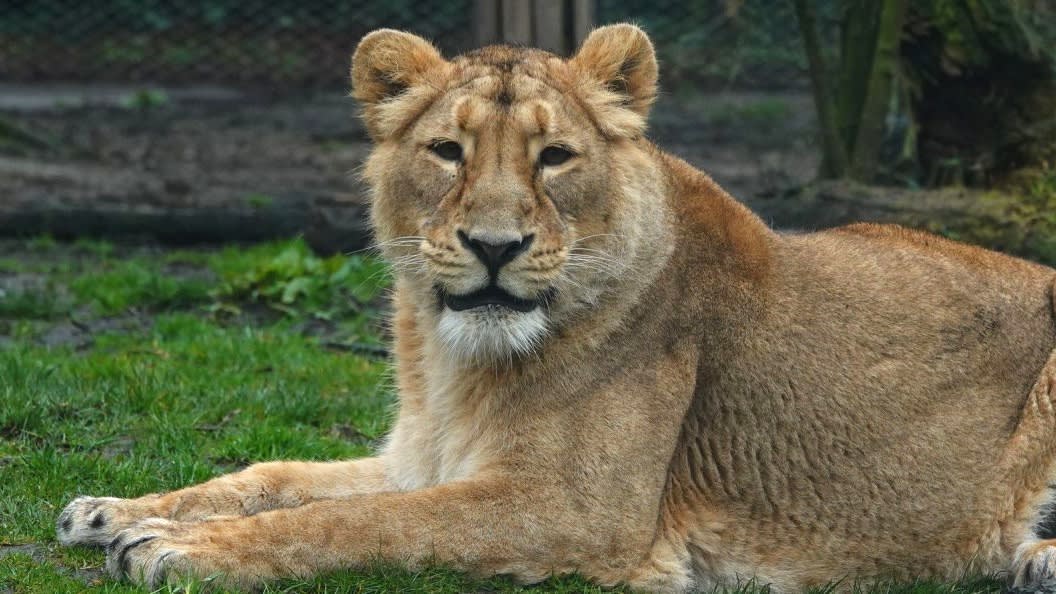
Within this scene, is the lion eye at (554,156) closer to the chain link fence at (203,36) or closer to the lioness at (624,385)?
the lioness at (624,385)

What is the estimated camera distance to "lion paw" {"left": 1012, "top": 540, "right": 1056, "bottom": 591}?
506 centimetres

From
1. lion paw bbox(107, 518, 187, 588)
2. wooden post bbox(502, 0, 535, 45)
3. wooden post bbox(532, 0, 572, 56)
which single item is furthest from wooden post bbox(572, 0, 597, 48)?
lion paw bbox(107, 518, 187, 588)

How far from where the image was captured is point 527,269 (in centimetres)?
464

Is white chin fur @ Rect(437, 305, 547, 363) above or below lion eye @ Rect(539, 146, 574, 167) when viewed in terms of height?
below

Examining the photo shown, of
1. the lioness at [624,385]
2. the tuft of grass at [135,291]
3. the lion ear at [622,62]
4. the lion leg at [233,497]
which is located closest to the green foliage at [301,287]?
the tuft of grass at [135,291]

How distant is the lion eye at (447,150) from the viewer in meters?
4.89

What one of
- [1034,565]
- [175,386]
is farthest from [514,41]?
[1034,565]

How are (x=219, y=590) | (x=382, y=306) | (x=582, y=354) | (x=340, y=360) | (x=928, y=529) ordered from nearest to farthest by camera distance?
1. (x=219, y=590)
2. (x=582, y=354)
3. (x=928, y=529)
4. (x=340, y=360)
5. (x=382, y=306)

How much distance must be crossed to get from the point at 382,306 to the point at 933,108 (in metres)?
3.70

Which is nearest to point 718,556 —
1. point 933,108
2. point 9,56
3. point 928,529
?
point 928,529

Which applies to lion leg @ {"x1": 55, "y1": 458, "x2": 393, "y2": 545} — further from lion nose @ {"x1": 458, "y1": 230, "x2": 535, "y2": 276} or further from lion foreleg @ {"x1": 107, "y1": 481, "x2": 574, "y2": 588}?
lion nose @ {"x1": 458, "y1": 230, "x2": 535, "y2": 276}

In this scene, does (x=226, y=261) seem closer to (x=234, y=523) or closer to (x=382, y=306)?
(x=382, y=306)

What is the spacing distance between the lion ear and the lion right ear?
0.50 metres

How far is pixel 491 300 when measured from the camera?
4.70m
